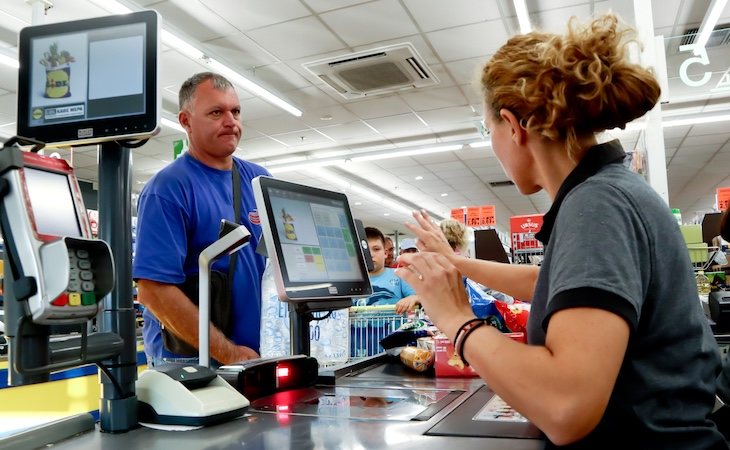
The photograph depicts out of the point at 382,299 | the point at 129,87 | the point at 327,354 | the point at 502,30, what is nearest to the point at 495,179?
the point at 502,30

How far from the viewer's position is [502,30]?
612 centimetres

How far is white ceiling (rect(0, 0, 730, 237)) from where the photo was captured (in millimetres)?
5566

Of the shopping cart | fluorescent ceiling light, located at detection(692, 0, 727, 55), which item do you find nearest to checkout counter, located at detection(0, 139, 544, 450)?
the shopping cart

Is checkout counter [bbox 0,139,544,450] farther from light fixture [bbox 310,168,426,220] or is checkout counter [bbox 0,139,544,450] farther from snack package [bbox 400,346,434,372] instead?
light fixture [bbox 310,168,426,220]

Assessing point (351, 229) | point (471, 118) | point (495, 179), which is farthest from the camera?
point (495, 179)

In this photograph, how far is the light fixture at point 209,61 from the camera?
4.94 m

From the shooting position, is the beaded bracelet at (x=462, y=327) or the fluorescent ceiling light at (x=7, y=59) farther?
the fluorescent ceiling light at (x=7, y=59)

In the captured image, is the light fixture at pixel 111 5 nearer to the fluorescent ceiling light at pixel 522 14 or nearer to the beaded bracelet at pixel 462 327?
the fluorescent ceiling light at pixel 522 14

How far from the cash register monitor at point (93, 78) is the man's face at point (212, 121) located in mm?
918

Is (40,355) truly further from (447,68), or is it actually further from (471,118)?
(471,118)

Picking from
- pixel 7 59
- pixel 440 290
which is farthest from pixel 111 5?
pixel 440 290

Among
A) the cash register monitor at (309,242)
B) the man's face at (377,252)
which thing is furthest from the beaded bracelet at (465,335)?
the man's face at (377,252)

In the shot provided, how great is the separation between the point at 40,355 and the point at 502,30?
19.4 feet

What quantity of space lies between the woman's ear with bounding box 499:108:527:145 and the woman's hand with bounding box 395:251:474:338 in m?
0.26
